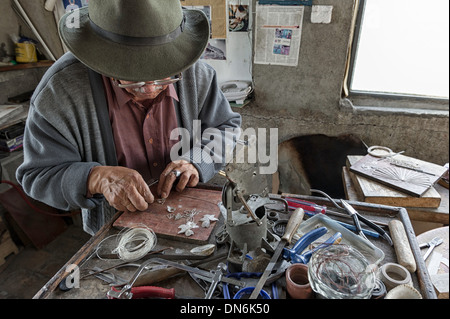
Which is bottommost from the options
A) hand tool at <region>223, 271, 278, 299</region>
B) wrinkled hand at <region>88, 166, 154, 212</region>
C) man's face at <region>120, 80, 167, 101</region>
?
hand tool at <region>223, 271, 278, 299</region>

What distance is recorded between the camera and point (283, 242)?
3.49 feet

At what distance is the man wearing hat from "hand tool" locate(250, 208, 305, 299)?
0.55 meters

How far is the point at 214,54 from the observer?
2.96 m

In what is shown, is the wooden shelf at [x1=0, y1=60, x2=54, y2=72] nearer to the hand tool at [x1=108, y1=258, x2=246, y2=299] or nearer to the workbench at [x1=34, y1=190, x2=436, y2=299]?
the workbench at [x1=34, y1=190, x2=436, y2=299]

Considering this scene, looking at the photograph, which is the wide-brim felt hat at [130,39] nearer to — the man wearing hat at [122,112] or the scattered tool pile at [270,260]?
the man wearing hat at [122,112]

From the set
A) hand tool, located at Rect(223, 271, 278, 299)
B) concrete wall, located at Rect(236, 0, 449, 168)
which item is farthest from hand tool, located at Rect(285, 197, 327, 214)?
concrete wall, located at Rect(236, 0, 449, 168)

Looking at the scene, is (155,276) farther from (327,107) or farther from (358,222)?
(327,107)

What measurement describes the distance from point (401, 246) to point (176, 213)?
90cm

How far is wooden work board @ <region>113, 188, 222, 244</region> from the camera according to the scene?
1186 mm

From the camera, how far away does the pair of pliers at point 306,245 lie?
3.30 feet

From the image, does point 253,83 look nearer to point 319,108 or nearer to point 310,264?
point 319,108

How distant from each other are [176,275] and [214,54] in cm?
243

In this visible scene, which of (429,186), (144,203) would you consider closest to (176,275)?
(144,203)
